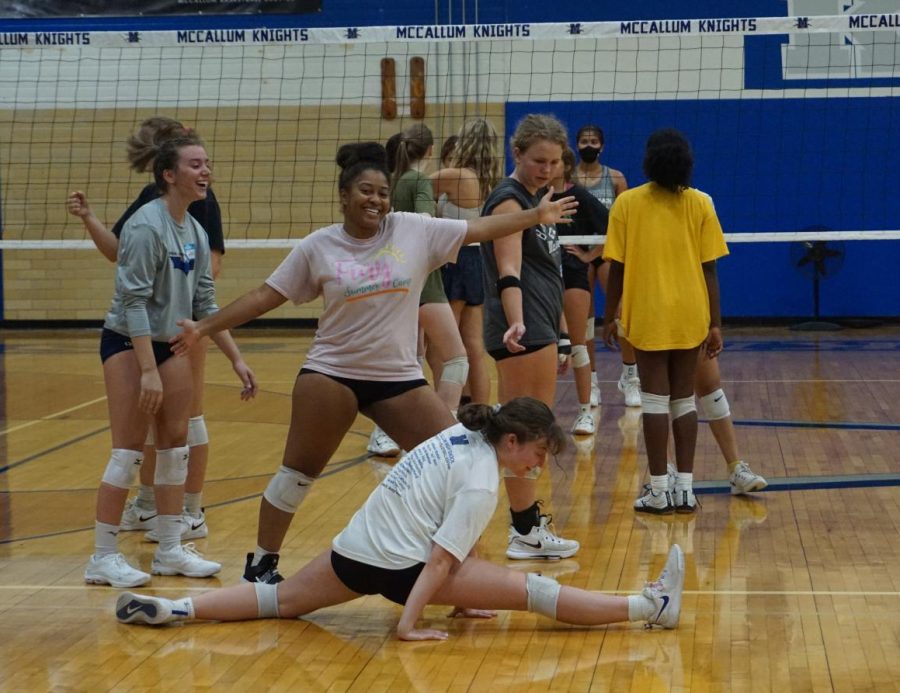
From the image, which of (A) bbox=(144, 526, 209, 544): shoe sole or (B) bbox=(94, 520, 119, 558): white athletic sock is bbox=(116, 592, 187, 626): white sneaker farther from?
(A) bbox=(144, 526, 209, 544): shoe sole

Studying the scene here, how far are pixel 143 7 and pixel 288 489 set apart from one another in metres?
10.8

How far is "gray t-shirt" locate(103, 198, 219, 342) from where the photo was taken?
15.6ft

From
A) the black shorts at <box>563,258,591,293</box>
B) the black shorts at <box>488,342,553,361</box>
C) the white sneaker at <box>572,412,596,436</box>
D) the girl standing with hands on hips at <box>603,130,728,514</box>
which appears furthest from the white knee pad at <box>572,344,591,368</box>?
the black shorts at <box>488,342,553,361</box>

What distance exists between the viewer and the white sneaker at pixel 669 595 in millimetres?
4266

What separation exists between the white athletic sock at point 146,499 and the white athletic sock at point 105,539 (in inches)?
36.7

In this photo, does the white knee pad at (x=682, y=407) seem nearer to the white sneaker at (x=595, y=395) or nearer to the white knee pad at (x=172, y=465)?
the white knee pad at (x=172, y=465)

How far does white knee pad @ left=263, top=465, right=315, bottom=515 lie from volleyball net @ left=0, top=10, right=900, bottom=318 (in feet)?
29.9

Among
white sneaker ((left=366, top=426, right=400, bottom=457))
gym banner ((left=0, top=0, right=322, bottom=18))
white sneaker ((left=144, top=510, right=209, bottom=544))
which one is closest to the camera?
white sneaker ((left=144, top=510, right=209, bottom=544))

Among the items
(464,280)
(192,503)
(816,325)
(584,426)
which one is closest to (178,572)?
(192,503)

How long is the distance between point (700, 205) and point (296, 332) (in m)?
8.76

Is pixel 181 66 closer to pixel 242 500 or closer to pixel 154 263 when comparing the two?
pixel 242 500

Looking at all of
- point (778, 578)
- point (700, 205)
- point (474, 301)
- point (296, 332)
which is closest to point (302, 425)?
point (778, 578)

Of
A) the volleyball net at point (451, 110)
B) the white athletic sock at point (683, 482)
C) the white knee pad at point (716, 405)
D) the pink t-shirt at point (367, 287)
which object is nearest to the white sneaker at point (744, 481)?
the white knee pad at point (716, 405)

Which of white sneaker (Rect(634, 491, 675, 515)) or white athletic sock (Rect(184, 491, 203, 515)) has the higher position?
white sneaker (Rect(634, 491, 675, 515))
